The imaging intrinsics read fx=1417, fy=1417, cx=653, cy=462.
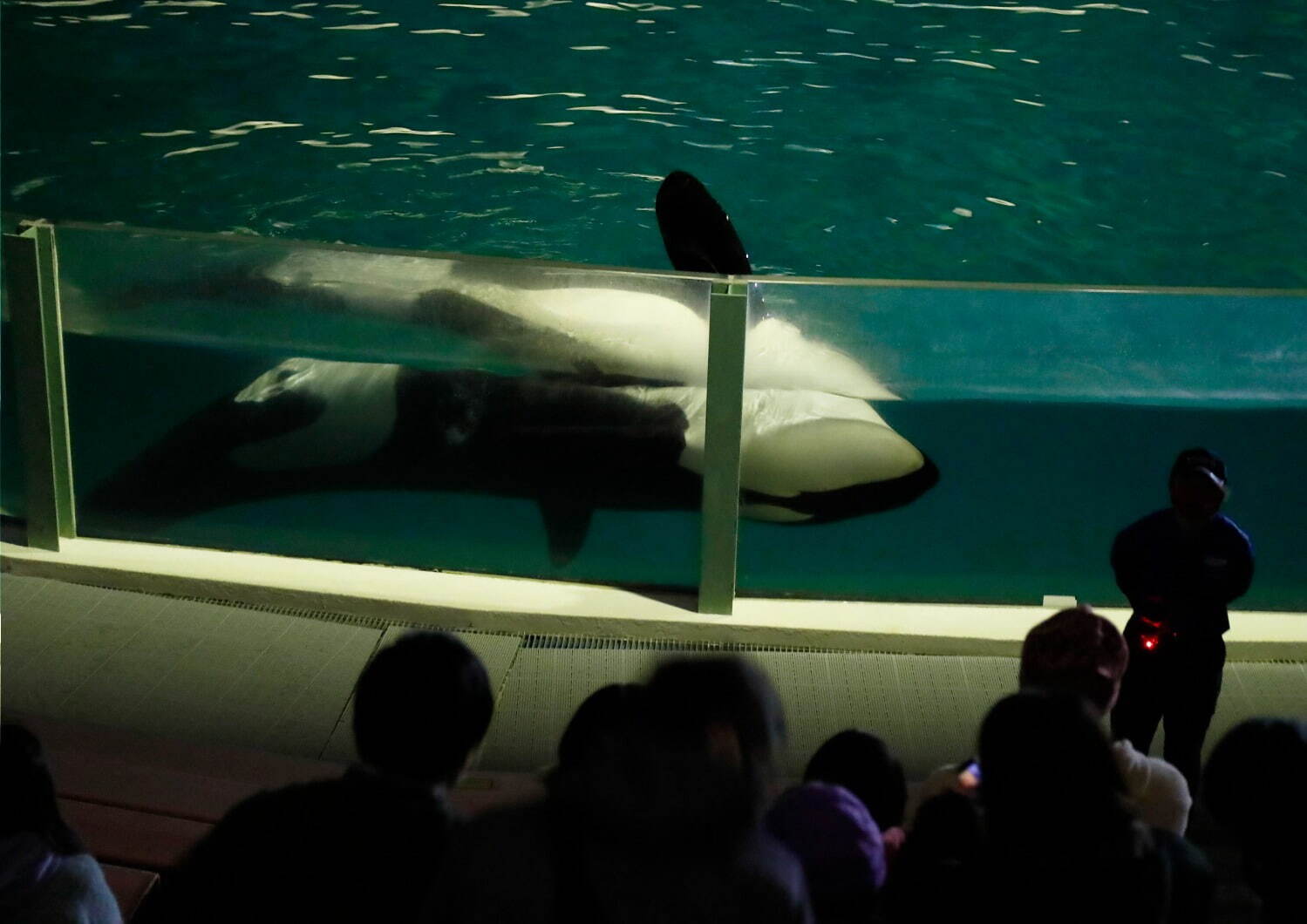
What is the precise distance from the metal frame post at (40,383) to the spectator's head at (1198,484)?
3638mm

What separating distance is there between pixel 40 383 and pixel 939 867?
3.94 m

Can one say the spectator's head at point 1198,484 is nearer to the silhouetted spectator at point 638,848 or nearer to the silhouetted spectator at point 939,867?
the silhouetted spectator at point 939,867

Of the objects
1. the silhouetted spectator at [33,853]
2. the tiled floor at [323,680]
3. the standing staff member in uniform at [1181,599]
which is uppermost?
the silhouetted spectator at [33,853]

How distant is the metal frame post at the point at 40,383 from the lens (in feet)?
15.7

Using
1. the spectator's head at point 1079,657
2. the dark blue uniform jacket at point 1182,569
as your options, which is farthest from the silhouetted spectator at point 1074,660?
the dark blue uniform jacket at point 1182,569

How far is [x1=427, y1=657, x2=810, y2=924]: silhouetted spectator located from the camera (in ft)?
5.45

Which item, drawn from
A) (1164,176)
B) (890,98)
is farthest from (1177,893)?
(890,98)

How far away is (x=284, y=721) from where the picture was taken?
13.3 feet

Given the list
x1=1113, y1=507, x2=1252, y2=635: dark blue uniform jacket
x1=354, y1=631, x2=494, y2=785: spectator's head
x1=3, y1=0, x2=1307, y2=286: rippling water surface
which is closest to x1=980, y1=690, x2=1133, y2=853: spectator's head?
x1=354, y1=631, x2=494, y2=785: spectator's head

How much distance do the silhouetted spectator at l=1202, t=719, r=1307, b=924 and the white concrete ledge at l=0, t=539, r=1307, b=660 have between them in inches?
106

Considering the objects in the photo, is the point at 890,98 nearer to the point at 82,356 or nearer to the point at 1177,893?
the point at 82,356

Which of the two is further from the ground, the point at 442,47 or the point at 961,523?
the point at 442,47

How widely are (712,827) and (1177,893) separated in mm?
664

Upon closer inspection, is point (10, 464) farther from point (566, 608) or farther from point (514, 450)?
point (566, 608)
